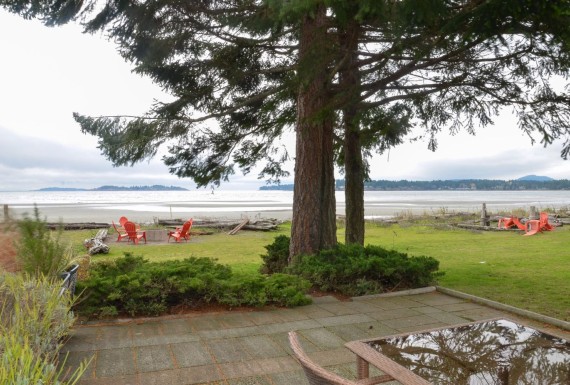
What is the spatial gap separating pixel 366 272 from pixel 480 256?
20.7ft

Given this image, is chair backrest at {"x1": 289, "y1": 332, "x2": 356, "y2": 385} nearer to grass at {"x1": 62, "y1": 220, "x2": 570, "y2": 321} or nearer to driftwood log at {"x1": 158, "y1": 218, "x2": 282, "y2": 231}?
grass at {"x1": 62, "y1": 220, "x2": 570, "y2": 321}

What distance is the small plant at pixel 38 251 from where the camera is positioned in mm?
4473

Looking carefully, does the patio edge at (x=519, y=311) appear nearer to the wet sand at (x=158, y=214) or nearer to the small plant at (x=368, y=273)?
the small plant at (x=368, y=273)

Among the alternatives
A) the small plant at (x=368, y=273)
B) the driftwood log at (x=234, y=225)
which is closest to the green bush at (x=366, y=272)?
the small plant at (x=368, y=273)

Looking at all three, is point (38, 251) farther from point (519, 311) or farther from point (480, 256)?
point (480, 256)

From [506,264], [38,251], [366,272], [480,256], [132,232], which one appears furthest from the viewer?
[132,232]

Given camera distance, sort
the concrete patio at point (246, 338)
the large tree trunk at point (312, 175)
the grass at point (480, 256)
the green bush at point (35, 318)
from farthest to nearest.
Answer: the large tree trunk at point (312, 175)
the grass at point (480, 256)
the concrete patio at point (246, 338)
the green bush at point (35, 318)

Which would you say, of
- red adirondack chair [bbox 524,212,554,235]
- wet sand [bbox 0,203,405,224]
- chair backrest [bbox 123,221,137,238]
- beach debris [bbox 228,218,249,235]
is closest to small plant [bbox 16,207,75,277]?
chair backrest [bbox 123,221,137,238]

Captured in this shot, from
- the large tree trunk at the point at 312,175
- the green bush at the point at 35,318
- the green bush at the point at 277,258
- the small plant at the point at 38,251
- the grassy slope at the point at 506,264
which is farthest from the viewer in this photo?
the green bush at the point at 277,258

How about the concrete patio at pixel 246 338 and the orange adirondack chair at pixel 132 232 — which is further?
the orange adirondack chair at pixel 132 232

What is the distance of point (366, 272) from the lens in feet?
21.2

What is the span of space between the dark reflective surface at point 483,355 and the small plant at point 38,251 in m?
3.51

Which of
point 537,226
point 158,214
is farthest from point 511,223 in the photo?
point 158,214

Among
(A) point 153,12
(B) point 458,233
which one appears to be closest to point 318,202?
(A) point 153,12
